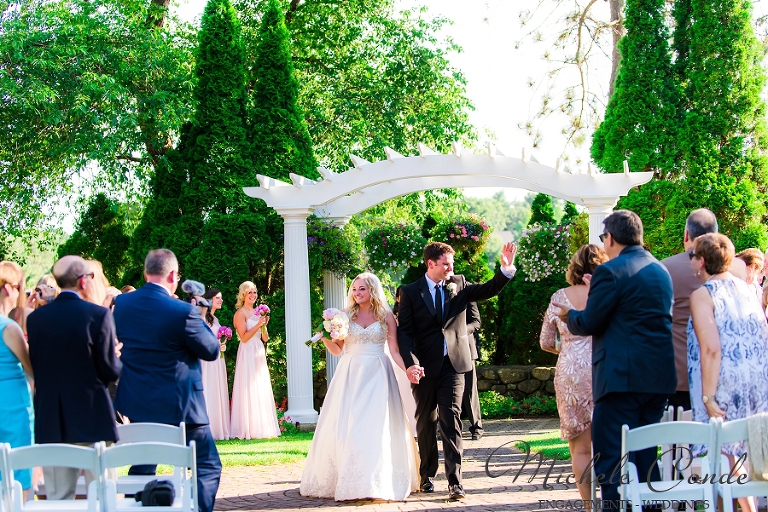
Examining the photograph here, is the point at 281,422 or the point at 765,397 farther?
the point at 281,422

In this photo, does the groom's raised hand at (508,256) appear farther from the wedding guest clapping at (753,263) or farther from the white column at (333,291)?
the white column at (333,291)

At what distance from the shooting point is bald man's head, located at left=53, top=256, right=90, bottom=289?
17.1 ft

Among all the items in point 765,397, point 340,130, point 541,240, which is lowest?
point 765,397

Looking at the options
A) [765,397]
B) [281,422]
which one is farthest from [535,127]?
[765,397]

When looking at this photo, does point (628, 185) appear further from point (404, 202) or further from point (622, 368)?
point (404, 202)

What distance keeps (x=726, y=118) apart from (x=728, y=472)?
26.8 feet

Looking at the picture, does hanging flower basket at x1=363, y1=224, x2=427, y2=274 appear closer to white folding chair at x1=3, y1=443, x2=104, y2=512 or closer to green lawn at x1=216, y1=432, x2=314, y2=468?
green lawn at x1=216, y1=432, x2=314, y2=468

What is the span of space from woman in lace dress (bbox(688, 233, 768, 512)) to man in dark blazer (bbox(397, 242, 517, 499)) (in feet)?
6.56

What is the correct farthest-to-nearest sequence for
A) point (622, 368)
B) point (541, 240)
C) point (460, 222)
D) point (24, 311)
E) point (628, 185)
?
point (460, 222)
point (541, 240)
point (628, 185)
point (24, 311)
point (622, 368)

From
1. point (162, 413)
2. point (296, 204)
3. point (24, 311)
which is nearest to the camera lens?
point (162, 413)

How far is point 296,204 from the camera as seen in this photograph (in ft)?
38.8

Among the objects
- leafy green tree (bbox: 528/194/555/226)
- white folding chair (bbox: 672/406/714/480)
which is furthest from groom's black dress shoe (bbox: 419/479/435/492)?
leafy green tree (bbox: 528/194/555/226)

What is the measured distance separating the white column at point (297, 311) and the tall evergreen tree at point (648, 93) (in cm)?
461

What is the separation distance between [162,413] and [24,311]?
153 centimetres
